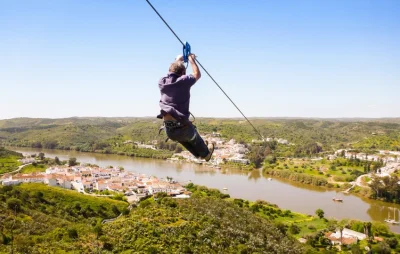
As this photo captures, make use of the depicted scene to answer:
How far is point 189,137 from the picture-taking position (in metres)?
2.96

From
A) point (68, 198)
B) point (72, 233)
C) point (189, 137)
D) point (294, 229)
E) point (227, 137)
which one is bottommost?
point (294, 229)

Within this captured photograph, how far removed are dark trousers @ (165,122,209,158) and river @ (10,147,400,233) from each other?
82.4ft

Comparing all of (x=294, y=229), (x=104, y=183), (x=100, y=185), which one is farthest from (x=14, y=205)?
(x=294, y=229)

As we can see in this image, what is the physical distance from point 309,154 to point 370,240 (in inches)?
1488

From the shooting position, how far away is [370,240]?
19047mm

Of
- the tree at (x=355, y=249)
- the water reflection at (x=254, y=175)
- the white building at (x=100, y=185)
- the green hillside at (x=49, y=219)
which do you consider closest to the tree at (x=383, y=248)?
the tree at (x=355, y=249)

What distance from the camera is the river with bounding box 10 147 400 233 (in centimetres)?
2728

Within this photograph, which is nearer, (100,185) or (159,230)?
(159,230)

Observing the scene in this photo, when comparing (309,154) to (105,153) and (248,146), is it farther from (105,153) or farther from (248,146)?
(105,153)

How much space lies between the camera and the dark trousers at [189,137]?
290 centimetres

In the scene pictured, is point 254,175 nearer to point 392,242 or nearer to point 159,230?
point 392,242

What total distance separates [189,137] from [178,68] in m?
0.63

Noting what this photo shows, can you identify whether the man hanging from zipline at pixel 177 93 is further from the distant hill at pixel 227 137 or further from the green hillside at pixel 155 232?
the distant hill at pixel 227 137

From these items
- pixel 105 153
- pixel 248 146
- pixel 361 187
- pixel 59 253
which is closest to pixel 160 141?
pixel 105 153
